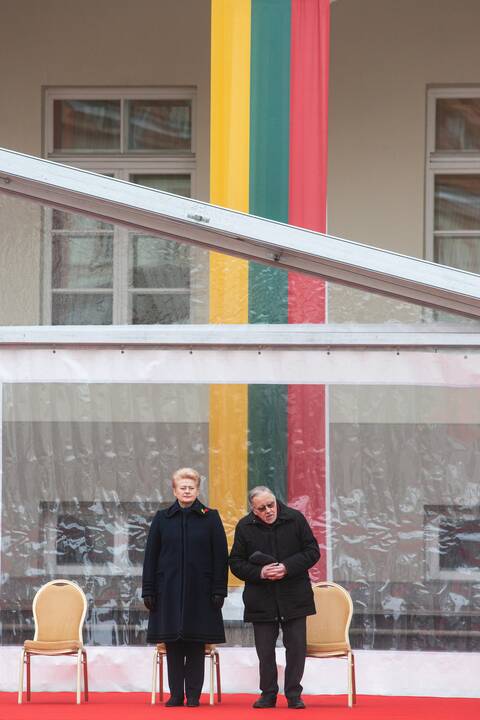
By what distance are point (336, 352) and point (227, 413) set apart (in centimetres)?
69

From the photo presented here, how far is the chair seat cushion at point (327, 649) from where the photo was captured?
7.95m

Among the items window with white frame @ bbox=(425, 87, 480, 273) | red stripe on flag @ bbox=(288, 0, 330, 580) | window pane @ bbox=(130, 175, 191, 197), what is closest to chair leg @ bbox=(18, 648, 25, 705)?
red stripe on flag @ bbox=(288, 0, 330, 580)

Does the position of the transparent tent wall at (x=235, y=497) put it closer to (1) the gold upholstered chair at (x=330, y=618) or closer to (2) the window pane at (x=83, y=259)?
(1) the gold upholstered chair at (x=330, y=618)

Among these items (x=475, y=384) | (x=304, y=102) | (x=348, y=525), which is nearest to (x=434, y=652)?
(x=348, y=525)

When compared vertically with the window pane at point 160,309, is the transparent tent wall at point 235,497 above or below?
below

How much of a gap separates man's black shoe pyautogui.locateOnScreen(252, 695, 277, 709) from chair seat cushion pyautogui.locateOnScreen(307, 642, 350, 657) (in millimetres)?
350

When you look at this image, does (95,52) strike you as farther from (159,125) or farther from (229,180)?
(229,180)

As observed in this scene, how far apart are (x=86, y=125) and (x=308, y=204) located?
3872mm

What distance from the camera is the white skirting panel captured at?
8.22 metres

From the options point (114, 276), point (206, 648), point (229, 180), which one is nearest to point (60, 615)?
point (206, 648)

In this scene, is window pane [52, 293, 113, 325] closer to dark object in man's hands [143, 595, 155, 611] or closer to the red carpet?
dark object in man's hands [143, 595, 155, 611]

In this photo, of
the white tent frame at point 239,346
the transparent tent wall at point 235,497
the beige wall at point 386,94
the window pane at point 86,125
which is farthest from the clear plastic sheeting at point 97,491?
the window pane at point 86,125

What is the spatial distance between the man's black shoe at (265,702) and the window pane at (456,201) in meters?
5.76

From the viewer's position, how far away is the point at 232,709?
761cm
